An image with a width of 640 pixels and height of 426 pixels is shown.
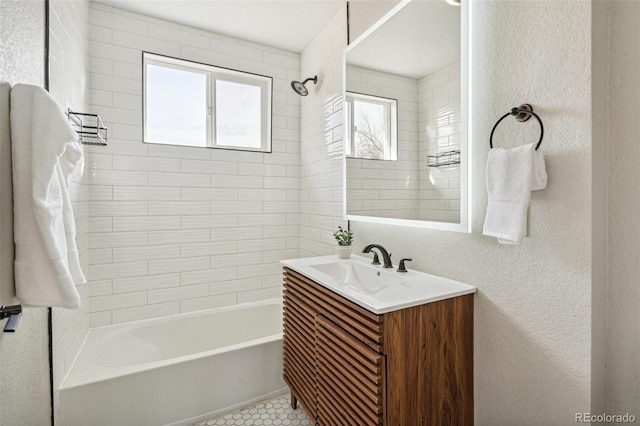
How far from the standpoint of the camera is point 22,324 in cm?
112

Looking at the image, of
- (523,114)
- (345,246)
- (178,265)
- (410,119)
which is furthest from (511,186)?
(178,265)

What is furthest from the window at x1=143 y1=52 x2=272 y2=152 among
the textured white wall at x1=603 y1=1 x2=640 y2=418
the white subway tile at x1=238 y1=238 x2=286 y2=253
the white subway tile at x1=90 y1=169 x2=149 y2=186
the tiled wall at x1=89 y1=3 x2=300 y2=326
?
the textured white wall at x1=603 y1=1 x2=640 y2=418

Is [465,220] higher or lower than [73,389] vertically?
higher

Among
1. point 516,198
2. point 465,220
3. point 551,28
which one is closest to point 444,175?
point 465,220

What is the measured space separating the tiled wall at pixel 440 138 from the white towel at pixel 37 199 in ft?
4.55

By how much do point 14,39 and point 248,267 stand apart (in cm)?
209

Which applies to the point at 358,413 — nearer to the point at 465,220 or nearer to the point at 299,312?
the point at 299,312

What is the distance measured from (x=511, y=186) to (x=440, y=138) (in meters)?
0.47

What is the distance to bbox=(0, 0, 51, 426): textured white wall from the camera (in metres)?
0.90

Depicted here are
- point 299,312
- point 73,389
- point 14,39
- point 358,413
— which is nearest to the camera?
point 14,39

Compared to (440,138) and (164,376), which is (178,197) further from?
(440,138)

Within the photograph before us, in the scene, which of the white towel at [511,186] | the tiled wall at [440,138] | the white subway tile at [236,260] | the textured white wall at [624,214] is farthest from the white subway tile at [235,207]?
the textured white wall at [624,214]

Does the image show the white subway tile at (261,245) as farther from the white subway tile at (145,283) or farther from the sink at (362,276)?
the sink at (362,276)

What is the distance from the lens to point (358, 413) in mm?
1205
